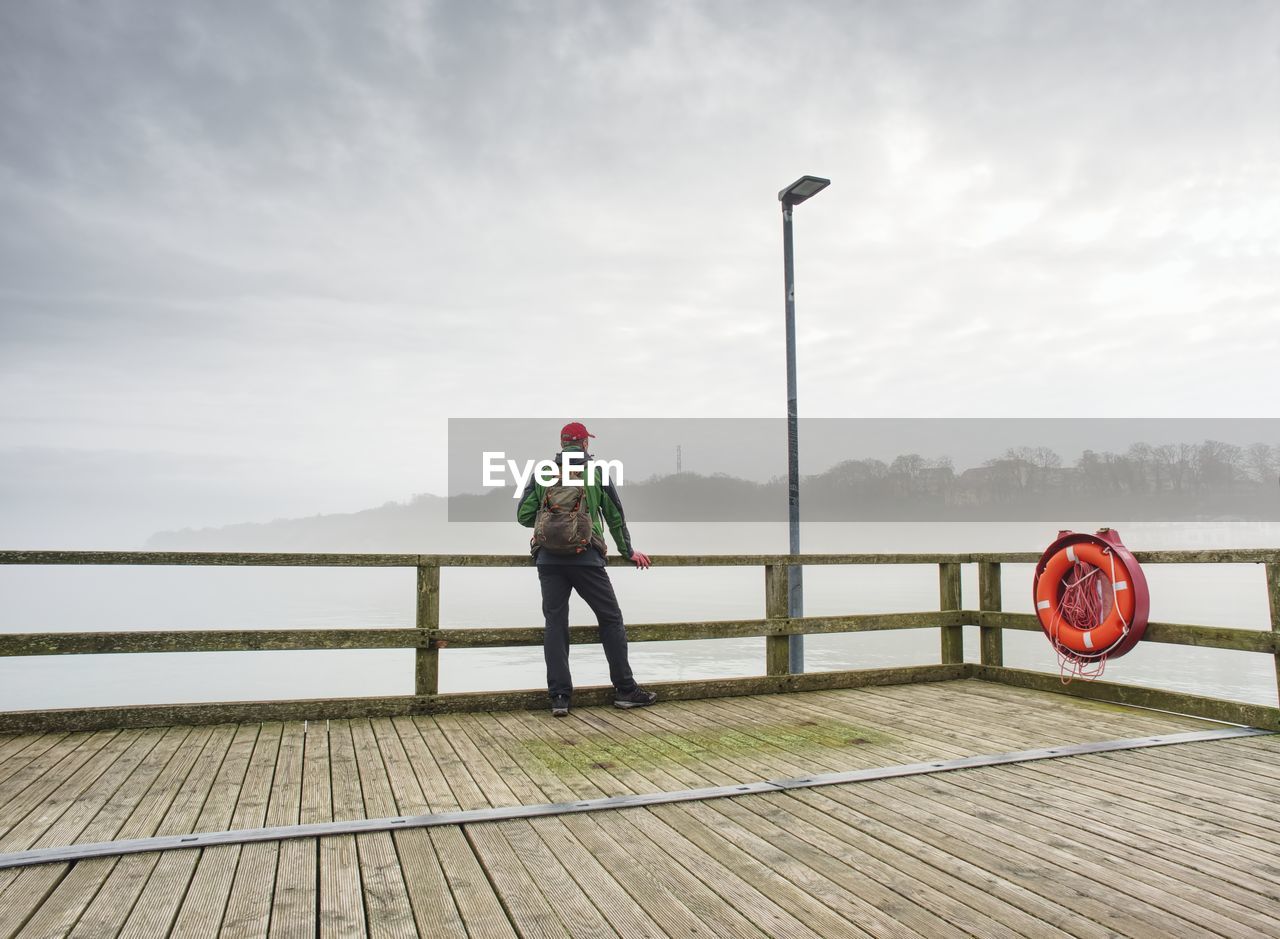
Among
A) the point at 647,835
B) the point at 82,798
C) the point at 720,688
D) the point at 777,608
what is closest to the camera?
the point at 647,835

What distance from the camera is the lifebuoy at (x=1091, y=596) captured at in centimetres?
518

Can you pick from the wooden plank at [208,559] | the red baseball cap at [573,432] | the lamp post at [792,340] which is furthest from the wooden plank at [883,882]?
the lamp post at [792,340]

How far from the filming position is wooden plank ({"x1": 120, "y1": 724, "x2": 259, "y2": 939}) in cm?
212

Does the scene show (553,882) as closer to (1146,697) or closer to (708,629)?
(708,629)

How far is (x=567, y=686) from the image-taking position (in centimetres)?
520

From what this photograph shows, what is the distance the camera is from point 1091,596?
5.55 meters

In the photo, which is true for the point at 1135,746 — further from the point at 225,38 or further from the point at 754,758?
the point at 225,38

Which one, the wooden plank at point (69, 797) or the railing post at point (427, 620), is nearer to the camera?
the wooden plank at point (69, 797)

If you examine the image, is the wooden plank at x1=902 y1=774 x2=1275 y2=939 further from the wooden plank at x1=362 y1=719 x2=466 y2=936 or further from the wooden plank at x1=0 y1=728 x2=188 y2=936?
the wooden plank at x1=0 y1=728 x2=188 y2=936

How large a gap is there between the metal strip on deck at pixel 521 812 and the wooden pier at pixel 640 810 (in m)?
0.03

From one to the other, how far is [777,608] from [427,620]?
2584mm

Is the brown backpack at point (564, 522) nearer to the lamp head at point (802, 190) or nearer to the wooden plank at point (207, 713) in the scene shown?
the wooden plank at point (207, 713)

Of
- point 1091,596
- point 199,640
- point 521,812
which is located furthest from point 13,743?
point 1091,596

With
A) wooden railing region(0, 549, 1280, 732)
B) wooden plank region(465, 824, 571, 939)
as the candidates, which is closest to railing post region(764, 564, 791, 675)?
wooden railing region(0, 549, 1280, 732)
